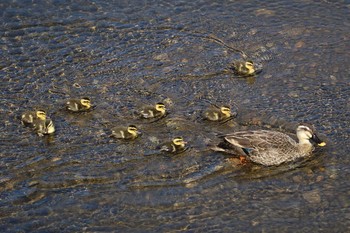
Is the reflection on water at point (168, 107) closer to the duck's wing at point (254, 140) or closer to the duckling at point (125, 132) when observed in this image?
the duckling at point (125, 132)

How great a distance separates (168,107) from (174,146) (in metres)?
1.08

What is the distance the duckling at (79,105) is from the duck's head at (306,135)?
2.50m

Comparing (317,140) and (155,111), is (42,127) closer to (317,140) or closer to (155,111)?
(155,111)

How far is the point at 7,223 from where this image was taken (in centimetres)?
669

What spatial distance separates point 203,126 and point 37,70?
97.8 inches

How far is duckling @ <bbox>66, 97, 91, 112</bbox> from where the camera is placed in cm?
847

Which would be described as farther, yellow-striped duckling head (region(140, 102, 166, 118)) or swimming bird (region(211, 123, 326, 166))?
yellow-striped duckling head (region(140, 102, 166, 118))

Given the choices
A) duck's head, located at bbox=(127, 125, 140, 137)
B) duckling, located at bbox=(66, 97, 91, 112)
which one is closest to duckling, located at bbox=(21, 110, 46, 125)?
duckling, located at bbox=(66, 97, 91, 112)

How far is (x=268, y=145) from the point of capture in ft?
25.7

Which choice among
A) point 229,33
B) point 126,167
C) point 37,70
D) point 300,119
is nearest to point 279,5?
point 229,33

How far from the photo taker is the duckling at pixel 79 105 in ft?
27.8

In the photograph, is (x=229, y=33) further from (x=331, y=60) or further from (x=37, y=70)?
(x=37, y=70)

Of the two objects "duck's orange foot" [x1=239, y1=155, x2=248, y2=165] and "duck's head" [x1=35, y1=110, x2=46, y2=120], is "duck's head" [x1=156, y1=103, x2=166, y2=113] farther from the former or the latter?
"duck's head" [x1=35, y1=110, x2=46, y2=120]

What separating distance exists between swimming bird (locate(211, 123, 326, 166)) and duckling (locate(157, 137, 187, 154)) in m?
0.37
